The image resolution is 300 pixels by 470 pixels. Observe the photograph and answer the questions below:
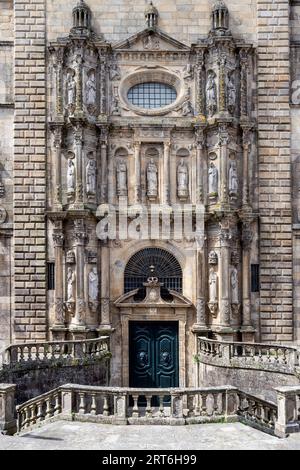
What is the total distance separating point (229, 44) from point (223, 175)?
5023mm

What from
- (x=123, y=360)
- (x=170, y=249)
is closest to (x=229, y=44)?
(x=170, y=249)

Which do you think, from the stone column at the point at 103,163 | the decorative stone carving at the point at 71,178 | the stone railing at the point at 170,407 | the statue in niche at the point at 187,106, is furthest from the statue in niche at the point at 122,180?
the stone railing at the point at 170,407

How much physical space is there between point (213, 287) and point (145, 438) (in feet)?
34.6

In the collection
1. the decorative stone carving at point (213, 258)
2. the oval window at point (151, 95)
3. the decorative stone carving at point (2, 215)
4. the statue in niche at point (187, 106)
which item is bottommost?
the decorative stone carving at point (213, 258)

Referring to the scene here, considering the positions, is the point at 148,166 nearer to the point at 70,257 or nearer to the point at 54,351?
the point at 70,257

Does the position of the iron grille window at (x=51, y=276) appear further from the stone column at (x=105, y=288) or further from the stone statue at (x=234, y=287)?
the stone statue at (x=234, y=287)

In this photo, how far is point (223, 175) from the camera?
22047mm

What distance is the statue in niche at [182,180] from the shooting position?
22.7 metres

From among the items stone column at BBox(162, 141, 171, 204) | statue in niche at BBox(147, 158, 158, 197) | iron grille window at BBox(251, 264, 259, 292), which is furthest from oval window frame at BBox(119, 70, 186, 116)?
iron grille window at BBox(251, 264, 259, 292)

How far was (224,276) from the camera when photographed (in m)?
21.9

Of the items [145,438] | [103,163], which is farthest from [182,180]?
[145,438]

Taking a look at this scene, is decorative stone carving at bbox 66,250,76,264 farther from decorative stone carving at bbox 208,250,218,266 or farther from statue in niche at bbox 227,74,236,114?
statue in niche at bbox 227,74,236,114

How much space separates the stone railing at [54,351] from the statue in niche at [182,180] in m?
6.36

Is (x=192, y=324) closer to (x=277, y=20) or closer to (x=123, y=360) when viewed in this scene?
(x=123, y=360)
